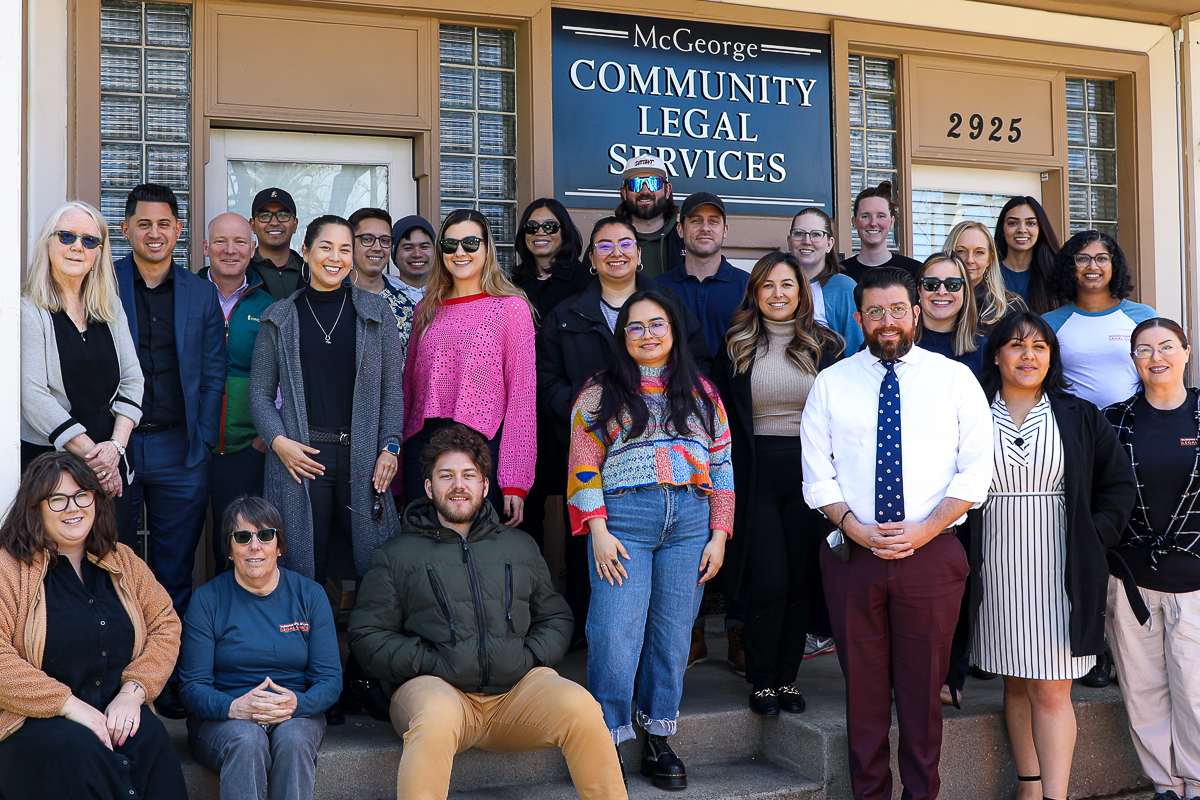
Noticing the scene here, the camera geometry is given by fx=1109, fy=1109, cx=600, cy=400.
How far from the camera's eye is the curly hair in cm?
459

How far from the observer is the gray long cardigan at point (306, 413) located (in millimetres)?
3875

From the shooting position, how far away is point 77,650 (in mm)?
3238

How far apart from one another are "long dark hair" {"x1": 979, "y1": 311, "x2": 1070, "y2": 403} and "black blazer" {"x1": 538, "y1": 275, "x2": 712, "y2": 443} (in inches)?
40.0

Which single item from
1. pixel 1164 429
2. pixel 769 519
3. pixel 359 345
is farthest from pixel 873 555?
pixel 359 345

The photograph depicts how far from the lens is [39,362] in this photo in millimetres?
3615

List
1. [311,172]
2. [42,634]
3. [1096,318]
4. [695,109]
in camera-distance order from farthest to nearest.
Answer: [695,109] < [311,172] < [1096,318] < [42,634]

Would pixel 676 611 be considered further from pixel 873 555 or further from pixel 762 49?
pixel 762 49

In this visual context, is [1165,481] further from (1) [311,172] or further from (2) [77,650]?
(1) [311,172]

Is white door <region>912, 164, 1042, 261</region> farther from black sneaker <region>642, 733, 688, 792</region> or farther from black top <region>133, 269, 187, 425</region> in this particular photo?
black top <region>133, 269, 187, 425</region>

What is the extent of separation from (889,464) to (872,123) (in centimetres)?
315

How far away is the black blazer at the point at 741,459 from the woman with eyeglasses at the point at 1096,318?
1.11 m

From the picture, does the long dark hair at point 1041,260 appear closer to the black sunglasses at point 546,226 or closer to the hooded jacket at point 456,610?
the black sunglasses at point 546,226

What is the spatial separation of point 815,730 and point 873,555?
72 centimetres

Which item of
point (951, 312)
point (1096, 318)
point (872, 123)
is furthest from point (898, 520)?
point (872, 123)
